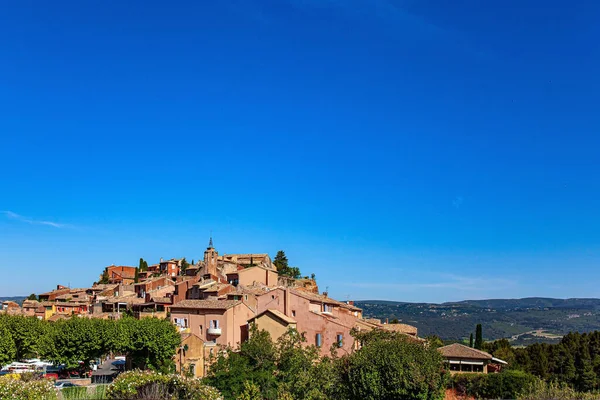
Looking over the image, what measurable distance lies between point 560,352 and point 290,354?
38456 mm

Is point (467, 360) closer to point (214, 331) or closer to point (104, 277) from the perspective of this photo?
point (214, 331)

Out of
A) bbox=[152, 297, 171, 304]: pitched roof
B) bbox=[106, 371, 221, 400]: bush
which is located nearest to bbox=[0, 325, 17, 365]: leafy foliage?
bbox=[152, 297, 171, 304]: pitched roof

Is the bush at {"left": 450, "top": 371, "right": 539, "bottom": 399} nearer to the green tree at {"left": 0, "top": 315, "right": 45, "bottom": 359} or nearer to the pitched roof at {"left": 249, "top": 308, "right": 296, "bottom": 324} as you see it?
the pitched roof at {"left": 249, "top": 308, "right": 296, "bottom": 324}

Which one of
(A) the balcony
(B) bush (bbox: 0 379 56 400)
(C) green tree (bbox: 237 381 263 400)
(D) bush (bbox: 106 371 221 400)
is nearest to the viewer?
(D) bush (bbox: 106 371 221 400)

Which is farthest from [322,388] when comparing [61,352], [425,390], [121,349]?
[61,352]

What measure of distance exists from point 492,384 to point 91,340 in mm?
35770

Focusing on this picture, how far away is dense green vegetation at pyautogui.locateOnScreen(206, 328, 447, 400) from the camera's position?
34.8m

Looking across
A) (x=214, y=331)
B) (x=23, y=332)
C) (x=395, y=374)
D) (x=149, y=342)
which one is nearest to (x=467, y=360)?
(x=395, y=374)

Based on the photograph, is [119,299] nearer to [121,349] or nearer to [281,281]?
[281,281]

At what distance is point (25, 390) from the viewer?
22656 mm

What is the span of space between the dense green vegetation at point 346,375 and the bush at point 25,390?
39.2 feet

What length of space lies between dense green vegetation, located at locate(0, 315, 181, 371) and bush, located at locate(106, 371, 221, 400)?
27005mm

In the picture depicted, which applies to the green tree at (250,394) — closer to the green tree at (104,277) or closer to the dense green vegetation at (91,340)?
the dense green vegetation at (91,340)

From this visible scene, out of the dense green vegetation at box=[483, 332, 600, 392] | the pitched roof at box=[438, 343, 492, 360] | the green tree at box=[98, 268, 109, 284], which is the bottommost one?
the dense green vegetation at box=[483, 332, 600, 392]
